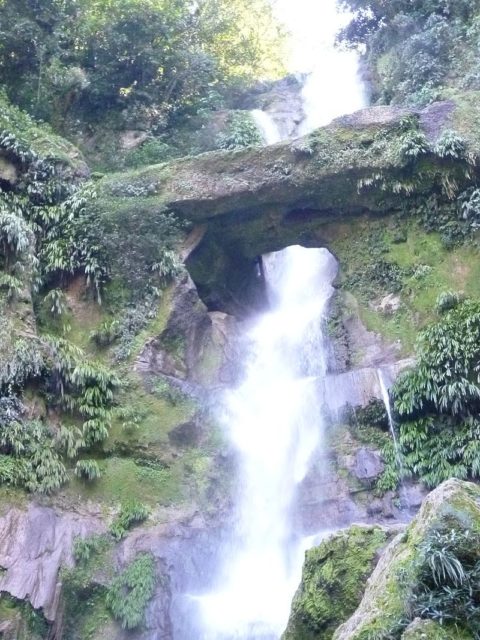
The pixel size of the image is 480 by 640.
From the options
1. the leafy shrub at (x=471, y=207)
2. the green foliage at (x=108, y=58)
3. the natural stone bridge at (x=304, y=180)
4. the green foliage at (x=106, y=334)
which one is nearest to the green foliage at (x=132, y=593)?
the green foliage at (x=106, y=334)

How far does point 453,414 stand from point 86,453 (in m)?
6.83

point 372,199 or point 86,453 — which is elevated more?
point 372,199

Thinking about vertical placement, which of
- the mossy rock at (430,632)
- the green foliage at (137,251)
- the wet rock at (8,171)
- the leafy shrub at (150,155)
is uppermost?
the leafy shrub at (150,155)

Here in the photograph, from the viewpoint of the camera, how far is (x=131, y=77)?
790 inches

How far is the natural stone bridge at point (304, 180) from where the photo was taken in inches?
560

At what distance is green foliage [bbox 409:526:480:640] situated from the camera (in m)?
4.28

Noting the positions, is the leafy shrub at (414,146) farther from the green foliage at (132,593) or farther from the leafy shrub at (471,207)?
the green foliage at (132,593)

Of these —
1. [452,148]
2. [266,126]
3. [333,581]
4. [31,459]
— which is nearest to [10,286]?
[31,459]

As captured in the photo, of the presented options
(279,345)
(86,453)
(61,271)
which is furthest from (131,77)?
(86,453)

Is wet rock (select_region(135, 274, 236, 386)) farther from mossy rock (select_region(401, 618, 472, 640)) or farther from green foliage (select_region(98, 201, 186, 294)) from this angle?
mossy rock (select_region(401, 618, 472, 640))

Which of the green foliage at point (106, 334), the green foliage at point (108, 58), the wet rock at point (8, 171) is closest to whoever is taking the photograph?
the green foliage at point (106, 334)

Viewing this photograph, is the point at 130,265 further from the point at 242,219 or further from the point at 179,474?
the point at 179,474

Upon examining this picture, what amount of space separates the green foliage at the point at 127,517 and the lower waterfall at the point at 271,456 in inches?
67.0

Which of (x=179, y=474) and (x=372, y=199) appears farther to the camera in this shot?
(x=372, y=199)
